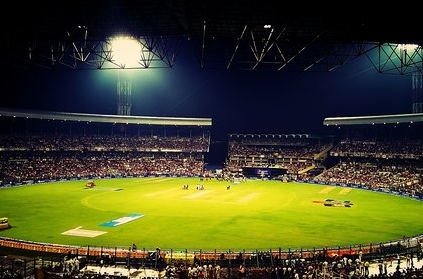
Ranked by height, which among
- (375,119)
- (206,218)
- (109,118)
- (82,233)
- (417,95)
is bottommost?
(206,218)

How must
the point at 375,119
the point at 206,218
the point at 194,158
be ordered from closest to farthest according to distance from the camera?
the point at 206,218, the point at 375,119, the point at 194,158

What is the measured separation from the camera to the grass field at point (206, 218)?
27.9 meters

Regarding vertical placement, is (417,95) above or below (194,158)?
above

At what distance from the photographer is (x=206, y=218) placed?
36156mm

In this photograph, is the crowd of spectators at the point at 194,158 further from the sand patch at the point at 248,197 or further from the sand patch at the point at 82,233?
the sand patch at the point at 82,233

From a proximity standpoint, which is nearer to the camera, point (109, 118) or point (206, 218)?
point (206, 218)

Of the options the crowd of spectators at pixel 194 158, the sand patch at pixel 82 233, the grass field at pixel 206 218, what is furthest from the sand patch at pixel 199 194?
the crowd of spectators at pixel 194 158

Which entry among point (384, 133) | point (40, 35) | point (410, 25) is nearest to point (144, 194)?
point (40, 35)

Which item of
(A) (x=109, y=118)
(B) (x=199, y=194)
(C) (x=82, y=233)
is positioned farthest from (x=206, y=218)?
(A) (x=109, y=118)

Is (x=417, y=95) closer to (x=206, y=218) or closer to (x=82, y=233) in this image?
(x=206, y=218)

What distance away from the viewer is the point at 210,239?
92.3ft

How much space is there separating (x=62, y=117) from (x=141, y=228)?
5155cm

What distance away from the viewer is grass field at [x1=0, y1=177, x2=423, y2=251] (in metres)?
27.9

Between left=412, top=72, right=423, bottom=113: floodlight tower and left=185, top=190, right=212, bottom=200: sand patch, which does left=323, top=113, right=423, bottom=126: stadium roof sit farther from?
left=185, top=190, right=212, bottom=200: sand patch
